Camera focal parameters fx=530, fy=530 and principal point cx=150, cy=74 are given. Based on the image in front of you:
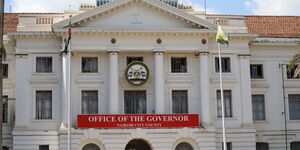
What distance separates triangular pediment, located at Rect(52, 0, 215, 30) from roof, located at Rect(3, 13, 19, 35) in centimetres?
782

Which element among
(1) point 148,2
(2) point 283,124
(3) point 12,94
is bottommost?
(2) point 283,124

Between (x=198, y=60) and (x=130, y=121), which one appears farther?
(x=198, y=60)

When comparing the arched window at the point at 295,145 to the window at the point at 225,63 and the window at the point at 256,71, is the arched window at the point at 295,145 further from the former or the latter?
the window at the point at 225,63

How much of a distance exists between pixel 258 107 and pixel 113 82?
12.9 m

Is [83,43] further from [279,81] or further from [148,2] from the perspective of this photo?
[279,81]

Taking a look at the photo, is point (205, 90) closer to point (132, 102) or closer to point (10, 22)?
point (132, 102)

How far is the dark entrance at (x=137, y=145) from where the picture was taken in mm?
41188

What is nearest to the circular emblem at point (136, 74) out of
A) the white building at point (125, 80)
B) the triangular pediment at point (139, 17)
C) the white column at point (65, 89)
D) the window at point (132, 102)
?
the white building at point (125, 80)

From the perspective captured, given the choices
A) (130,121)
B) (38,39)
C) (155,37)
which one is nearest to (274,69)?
(155,37)

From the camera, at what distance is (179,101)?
41594 millimetres

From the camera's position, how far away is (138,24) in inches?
1613

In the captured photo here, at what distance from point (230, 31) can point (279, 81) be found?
6508mm

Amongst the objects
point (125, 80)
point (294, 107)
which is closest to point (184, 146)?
point (125, 80)

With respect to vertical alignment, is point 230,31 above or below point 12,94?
above
